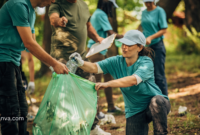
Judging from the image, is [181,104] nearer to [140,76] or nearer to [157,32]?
[157,32]

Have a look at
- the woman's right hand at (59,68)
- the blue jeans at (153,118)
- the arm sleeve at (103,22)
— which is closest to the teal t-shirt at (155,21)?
the arm sleeve at (103,22)

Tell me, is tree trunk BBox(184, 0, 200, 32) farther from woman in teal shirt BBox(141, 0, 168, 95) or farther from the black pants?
the black pants

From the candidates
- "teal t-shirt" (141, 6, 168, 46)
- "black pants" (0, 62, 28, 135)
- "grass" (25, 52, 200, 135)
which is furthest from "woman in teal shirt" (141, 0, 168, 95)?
"black pants" (0, 62, 28, 135)

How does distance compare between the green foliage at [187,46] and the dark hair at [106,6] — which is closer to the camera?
the dark hair at [106,6]

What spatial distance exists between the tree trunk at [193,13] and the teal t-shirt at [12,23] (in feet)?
26.5

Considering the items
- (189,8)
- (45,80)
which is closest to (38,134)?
(45,80)

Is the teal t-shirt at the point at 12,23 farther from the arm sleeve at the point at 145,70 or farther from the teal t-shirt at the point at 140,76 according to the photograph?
the arm sleeve at the point at 145,70

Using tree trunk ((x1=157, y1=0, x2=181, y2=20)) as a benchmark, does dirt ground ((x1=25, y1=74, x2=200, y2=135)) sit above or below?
below

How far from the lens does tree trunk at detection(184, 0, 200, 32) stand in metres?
8.95

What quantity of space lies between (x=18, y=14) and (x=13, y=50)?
0.34 metres

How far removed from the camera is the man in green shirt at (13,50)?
191 cm

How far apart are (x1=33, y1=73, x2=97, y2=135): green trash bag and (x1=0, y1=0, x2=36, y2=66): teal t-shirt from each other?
459mm

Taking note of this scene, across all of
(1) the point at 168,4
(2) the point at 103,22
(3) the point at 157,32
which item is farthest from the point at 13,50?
(1) the point at 168,4

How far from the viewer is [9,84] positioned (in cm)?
203
